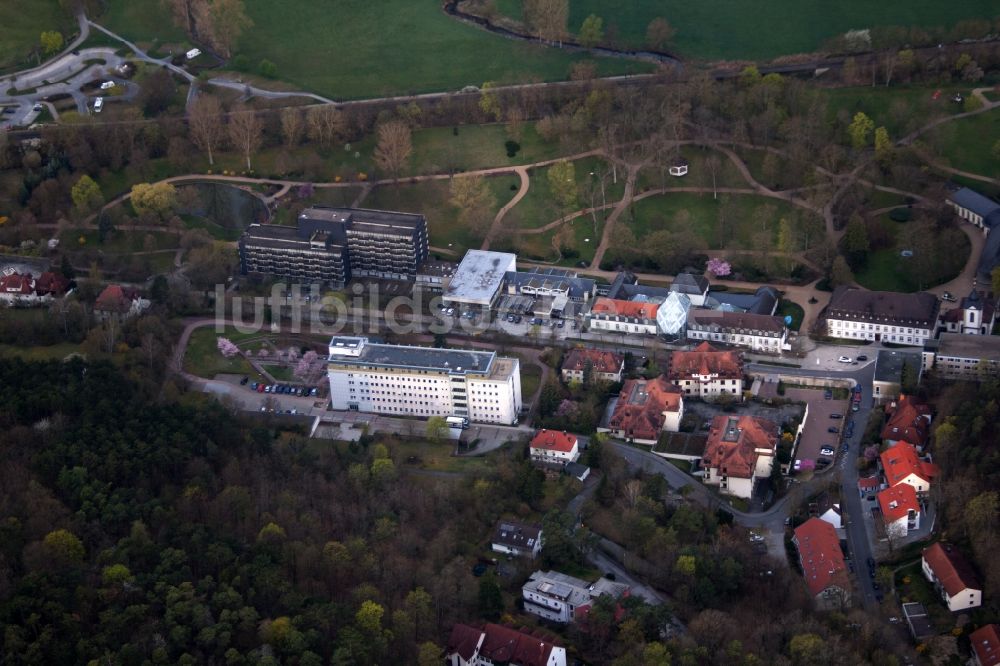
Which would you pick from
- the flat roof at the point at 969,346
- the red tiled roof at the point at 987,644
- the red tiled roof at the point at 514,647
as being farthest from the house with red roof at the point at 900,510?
the red tiled roof at the point at 514,647

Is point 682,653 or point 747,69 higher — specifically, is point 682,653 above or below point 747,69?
below

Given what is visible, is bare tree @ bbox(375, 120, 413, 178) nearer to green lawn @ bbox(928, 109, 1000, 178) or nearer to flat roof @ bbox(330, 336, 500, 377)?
flat roof @ bbox(330, 336, 500, 377)

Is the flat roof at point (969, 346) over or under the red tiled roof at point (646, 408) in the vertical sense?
over

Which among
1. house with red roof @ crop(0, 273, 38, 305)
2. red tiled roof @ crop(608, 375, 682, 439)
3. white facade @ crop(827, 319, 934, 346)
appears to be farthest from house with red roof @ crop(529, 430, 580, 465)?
house with red roof @ crop(0, 273, 38, 305)

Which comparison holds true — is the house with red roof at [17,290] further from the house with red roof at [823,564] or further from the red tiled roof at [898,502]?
the red tiled roof at [898,502]

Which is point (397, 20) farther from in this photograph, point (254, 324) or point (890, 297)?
point (890, 297)

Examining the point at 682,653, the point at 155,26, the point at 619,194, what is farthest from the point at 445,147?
the point at 682,653

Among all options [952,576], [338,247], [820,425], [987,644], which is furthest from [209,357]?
[987,644]
